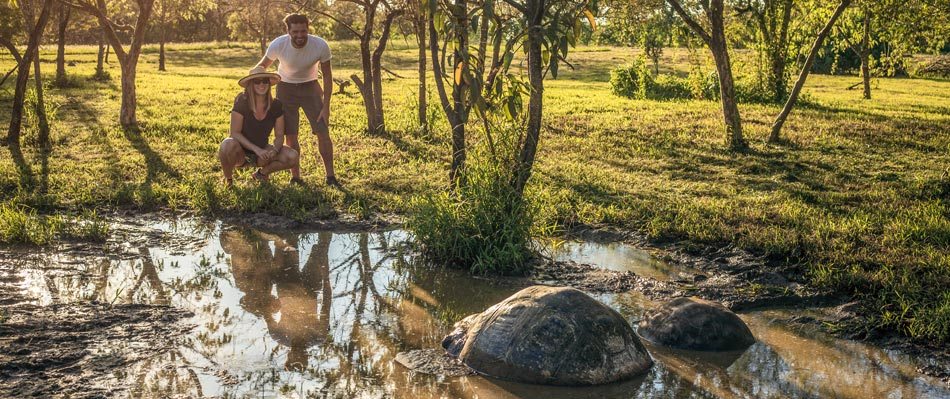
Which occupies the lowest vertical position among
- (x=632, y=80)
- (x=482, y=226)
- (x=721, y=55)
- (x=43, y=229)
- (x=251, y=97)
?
(x=43, y=229)

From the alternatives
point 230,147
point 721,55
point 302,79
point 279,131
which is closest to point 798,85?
point 721,55

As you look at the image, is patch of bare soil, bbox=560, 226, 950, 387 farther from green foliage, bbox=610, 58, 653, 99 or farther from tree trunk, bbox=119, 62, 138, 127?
green foliage, bbox=610, 58, 653, 99

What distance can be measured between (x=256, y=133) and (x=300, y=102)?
2.16 feet

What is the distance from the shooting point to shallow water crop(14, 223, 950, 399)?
5254 millimetres

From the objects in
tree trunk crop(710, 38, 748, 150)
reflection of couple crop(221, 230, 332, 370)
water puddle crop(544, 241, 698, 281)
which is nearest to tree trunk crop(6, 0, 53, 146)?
reflection of couple crop(221, 230, 332, 370)

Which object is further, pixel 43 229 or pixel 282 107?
pixel 282 107

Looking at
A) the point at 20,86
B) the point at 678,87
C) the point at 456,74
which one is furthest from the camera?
the point at 678,87

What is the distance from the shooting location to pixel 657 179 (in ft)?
36.8

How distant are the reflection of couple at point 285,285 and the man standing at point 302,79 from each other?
78.7 inches

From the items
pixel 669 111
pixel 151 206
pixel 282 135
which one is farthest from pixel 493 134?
pixel 669 111

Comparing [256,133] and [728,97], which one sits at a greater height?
[728,97]

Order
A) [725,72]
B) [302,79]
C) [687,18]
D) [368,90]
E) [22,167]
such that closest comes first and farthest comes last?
[302,79]
[22,167]
[687,18]
[725,72]
[368,90]

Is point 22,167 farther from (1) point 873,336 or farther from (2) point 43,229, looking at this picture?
(1) point 873,336

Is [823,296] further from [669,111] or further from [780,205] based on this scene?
[669,111]
